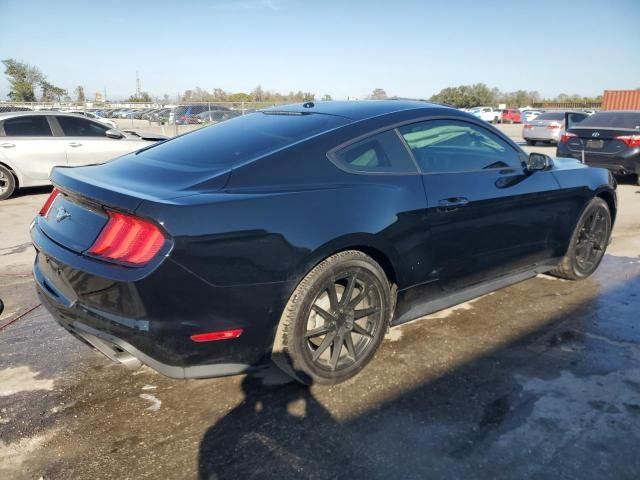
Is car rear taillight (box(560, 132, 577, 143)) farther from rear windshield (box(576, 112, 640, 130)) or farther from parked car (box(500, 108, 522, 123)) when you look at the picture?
parked car (box(500, 108, 522, 123))

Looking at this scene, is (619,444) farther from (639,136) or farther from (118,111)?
(118,111)

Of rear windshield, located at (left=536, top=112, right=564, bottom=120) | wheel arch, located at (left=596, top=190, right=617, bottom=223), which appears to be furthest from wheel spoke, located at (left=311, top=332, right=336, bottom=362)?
rear windshield, located at (left=536, top=112, right=564, bottom=120)

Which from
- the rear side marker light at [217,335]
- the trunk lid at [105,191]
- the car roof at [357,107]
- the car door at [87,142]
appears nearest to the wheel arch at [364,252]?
the rear side marker light at [217,335]

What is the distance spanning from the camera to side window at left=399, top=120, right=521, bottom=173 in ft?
10.6

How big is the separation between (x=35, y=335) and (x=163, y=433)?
1.65m

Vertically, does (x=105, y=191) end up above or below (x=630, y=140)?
above

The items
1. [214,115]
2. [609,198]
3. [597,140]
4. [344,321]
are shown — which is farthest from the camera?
[214,115]

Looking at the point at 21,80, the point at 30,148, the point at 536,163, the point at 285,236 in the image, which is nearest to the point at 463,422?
the point at 285,236

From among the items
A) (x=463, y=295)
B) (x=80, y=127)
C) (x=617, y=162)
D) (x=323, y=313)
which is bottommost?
(x=463, y=295)

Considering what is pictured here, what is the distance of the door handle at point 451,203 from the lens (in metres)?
3.14

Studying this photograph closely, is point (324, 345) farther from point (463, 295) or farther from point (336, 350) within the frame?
point (463, 295)

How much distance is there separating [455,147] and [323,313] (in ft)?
5.08

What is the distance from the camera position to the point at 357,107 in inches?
133

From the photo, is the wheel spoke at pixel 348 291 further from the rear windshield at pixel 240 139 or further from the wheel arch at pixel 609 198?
the wheel arch at pixel 609 198
